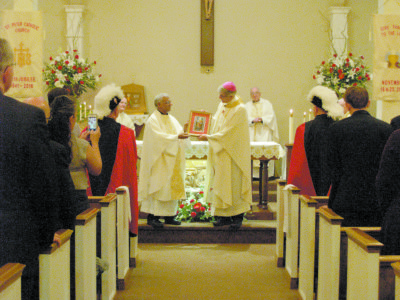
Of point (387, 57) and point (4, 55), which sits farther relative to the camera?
point (387, 57)

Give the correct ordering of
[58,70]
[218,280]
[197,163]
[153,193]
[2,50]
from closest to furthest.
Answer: [2,50] → [218,280] → [153,193] → [197,163] → [58,70]

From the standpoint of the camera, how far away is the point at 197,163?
730 cm

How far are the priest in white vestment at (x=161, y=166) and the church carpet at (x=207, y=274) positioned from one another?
0.50 m

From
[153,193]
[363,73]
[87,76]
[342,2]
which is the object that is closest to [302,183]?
[153,193]

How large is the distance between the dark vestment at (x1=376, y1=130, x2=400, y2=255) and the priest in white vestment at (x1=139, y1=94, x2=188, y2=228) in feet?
11.1

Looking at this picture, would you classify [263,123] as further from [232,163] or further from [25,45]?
[25,45]

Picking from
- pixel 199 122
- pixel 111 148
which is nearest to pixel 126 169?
pixel 111 148

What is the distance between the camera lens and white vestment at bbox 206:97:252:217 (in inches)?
223

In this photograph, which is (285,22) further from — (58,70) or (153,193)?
(153,193)

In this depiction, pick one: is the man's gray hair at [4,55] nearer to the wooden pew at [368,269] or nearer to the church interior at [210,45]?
the wooden pew at [368,269]

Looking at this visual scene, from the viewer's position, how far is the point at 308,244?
3.51 meters

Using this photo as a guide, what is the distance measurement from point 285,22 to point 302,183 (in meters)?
5.44

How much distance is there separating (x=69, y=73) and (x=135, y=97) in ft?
4.71

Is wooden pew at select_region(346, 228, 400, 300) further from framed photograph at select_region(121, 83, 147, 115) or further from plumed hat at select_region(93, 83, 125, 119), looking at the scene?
framed photograph at select_region(121, 83, 147, 115)
